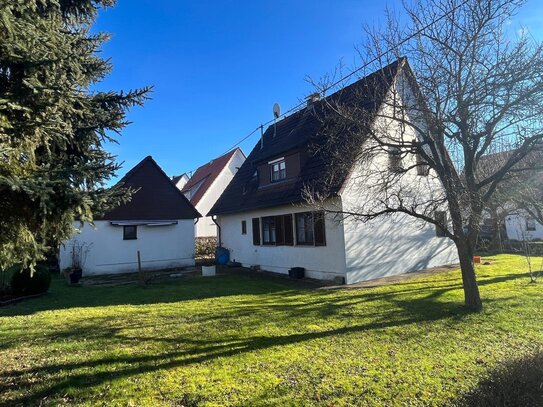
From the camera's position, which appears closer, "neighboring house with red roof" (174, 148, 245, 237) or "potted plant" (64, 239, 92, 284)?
"potted plant" (64, 239, 92, 284)

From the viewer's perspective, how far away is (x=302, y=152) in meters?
15.2

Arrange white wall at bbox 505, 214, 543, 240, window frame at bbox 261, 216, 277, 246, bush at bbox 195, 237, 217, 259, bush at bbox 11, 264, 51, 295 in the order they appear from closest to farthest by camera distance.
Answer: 1. bush at bbox 11, 264, 51, 295
2. window frame at bbox 261, 216, 277, 246
3. bush at bbox 195, 237, 217, 259
4. white wall at bbox 505, 214, 543, 240

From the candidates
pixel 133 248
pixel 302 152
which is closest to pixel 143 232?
pixel 133 248

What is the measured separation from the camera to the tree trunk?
8.22 meters

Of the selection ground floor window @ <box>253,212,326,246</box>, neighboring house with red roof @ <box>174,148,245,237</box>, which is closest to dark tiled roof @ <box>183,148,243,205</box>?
neighboring house with red roof @ <box>174,148,245,237</box>

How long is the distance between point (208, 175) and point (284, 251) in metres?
20.2

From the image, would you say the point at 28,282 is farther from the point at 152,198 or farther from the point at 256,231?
the point at 152,198

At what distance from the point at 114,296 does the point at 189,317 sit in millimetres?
4914

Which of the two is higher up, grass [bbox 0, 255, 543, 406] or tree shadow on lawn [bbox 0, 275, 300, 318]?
tree shadow on lawn [bbox 0, 275, 300, 318]

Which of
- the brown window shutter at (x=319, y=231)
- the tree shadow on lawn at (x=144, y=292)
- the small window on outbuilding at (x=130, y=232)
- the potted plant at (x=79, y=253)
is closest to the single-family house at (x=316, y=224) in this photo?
the brown window shutter at (x=319, y=231)

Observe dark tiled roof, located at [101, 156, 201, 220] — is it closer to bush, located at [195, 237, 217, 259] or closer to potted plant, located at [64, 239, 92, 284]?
potted plant, located at [64, 239, 92, 284]

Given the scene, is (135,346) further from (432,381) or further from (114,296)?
(114,296)

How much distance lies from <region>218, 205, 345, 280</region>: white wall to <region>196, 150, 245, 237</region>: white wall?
9.63m

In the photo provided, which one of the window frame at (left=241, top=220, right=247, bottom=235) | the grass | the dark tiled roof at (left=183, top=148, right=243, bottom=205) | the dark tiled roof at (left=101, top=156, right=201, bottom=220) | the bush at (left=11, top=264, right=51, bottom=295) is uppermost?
the dark tiled roof at (left=183, top=148, right=243, bottom=205)
